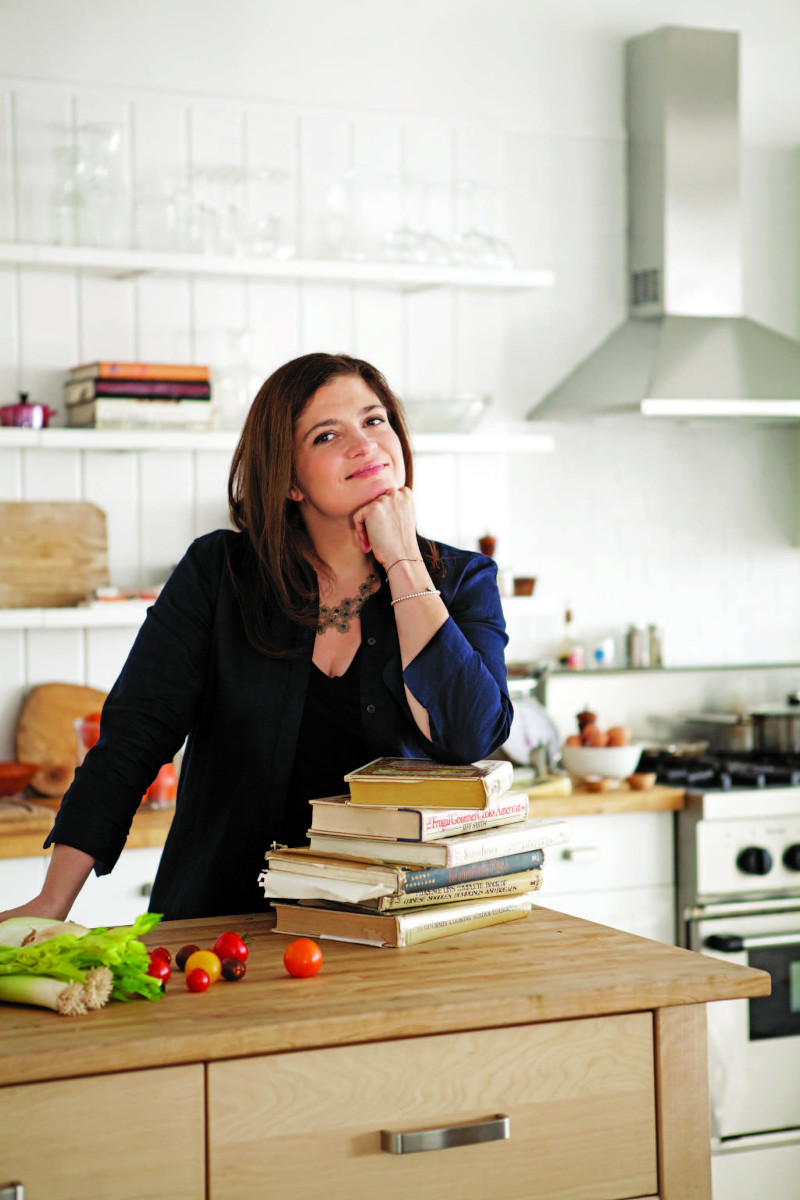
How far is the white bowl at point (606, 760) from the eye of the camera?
3.78 meters

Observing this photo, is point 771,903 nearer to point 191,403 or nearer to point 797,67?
point 191,403

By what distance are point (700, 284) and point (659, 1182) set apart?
330cm

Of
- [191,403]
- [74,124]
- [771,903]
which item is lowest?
[771,903]

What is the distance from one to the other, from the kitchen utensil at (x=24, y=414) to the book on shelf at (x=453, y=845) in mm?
2160

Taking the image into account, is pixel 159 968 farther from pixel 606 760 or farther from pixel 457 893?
pixel 606 760

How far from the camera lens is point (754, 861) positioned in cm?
357

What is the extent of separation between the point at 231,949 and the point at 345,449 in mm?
758

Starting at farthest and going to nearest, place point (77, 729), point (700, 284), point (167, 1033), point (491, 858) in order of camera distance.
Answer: point (700, 284) < point (77, 729) < point (491, 858) < point (167, 1033)

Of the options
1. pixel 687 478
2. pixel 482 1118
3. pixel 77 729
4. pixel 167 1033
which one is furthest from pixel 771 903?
pixel 167 1033

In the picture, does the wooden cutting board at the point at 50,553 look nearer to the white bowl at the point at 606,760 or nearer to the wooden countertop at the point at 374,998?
the white bowl at the point at 606,760

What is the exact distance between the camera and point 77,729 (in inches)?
134

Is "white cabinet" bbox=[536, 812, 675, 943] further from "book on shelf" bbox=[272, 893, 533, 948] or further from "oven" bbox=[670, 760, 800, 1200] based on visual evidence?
"book on shelf" bbox=[272, 893, 533, 948]

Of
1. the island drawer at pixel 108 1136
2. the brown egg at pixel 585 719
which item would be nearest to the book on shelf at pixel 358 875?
the island drawer at pixel 108 1136

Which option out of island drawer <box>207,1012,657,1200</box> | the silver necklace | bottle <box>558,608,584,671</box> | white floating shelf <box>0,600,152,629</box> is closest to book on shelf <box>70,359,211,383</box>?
white floating shelf <box>0,600,152,629</box>
